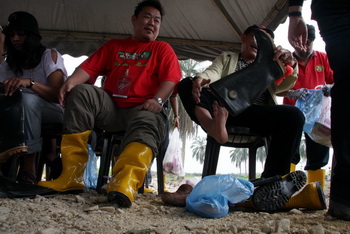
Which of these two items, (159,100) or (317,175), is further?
(317,175)

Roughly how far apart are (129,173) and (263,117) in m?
0.98

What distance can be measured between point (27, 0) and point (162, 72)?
2.83 meters

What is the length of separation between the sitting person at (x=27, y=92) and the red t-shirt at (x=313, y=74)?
89.8 inches

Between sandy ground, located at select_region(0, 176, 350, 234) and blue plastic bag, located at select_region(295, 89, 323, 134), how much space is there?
3.41ft

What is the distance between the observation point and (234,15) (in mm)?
4492

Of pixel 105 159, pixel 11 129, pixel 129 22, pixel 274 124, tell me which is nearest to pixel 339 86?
pixel 274 124

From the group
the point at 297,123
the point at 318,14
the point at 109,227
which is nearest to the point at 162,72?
the point at 297,123

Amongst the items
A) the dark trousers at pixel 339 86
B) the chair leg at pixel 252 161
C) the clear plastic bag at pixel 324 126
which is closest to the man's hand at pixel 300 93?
the clear plastic bag at pixel 324 126

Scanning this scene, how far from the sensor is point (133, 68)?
2.69 metres

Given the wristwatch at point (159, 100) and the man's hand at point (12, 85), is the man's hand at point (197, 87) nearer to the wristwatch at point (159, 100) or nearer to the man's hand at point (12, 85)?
the wristwatch at point (159, 100)

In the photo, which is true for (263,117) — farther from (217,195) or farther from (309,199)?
(217,195)

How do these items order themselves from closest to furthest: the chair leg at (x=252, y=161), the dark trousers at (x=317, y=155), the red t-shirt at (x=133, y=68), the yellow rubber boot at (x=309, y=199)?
1. the yellow rubber boot at (x=309, y=199)
2. the red t-shirt at (x=133, y=68)
3. the chair leg at (x=252, y=161)
4. the dark trousers at (x=317, y=155)

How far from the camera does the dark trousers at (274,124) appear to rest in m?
2.16

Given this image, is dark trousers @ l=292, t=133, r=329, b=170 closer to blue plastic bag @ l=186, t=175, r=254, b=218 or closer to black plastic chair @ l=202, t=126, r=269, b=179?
black plastic chair @ l=202, t=126, r=269, b=179
